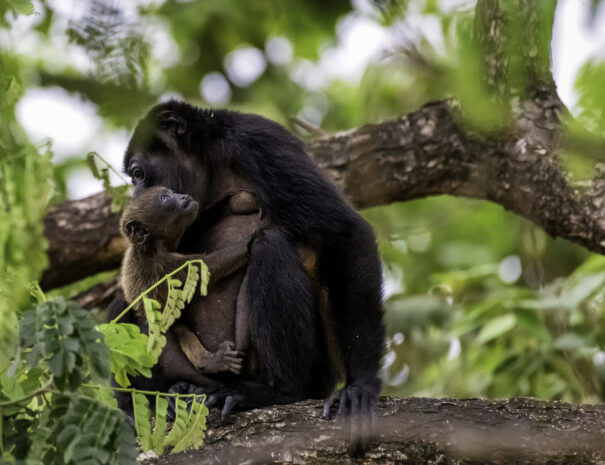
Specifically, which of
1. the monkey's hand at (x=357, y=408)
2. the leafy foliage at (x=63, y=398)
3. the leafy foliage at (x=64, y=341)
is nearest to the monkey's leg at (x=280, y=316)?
the monkey's hand at (x=357, y=408)

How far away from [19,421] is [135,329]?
0.55 m

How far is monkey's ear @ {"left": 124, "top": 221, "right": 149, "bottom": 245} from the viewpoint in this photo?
4.46m

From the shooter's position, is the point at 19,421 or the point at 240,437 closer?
the point at 19,421

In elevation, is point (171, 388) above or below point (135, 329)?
below

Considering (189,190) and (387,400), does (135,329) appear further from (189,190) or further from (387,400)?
(189,190)

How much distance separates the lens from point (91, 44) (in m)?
1.04

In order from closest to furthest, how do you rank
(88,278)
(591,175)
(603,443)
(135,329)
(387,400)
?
(135,329) < (603,443) < (387,400) < (591,175) < (88,278)

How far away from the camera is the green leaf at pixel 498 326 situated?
5.57 meters

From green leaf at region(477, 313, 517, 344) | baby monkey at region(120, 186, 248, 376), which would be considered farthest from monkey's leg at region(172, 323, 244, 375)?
green leaf at region(477, 313, 517, 344)

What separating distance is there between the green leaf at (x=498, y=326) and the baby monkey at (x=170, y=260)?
7.03 ft

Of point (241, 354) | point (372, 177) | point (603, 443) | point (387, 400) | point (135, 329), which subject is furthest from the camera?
point (372, 177)

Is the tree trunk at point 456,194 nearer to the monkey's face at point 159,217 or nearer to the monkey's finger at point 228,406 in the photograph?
the monkey's finger at point 228,406

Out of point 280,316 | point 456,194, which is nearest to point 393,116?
point 456,194

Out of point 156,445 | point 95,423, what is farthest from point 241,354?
point 95,423
